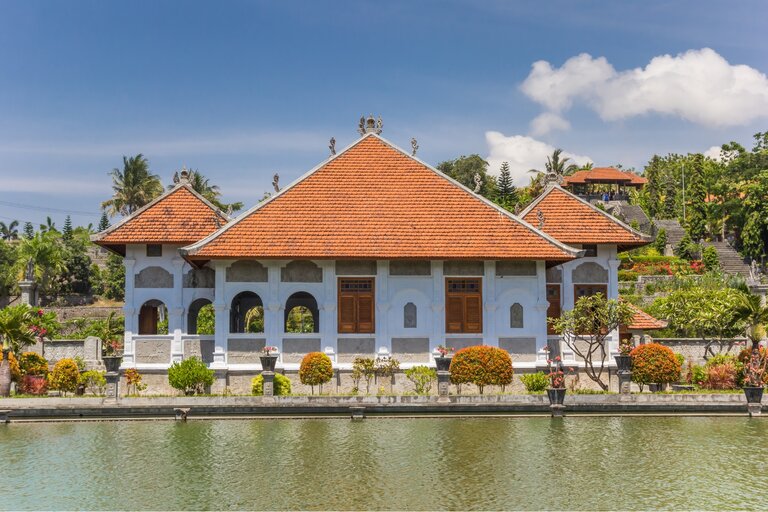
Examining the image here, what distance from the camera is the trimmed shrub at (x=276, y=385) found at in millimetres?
23703

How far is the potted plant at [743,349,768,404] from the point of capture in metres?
21.2

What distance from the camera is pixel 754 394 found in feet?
69.5

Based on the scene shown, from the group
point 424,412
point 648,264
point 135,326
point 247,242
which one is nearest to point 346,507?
point 424,412

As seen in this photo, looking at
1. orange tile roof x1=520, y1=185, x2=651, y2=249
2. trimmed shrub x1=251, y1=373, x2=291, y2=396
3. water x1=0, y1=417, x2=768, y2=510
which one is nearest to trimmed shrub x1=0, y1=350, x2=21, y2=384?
water x1=0, y1=417, x2=768, y2=510

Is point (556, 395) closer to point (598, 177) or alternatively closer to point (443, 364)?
point (443, 364)

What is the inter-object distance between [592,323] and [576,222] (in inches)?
161

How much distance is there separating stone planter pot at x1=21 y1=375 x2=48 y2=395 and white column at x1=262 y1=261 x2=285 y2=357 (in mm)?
6551

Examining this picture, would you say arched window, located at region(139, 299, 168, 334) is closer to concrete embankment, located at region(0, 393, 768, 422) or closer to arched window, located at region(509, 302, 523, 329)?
concrete embankment, located at region(0, 393, 768, 422)

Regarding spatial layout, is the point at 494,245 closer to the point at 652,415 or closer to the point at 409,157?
the point at 409,157

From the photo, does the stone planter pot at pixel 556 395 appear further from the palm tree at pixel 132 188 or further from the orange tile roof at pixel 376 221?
the palm tree at pixel 132 188

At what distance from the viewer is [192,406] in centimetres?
2145

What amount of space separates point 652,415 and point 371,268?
367 inches

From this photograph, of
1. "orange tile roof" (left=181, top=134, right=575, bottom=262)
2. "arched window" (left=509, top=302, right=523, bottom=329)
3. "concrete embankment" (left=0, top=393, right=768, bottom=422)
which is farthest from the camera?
"arched window" (left=509, top=302, right=523, bottom=329)

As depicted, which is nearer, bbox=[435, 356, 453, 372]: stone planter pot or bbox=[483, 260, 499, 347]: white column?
bbox=[435, 356, 453, 372]: stone planter pot
